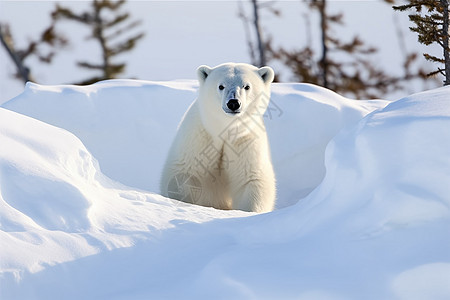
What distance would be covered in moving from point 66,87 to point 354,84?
1107cm

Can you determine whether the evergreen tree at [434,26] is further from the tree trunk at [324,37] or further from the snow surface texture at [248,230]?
the tree trunk at [324,37]

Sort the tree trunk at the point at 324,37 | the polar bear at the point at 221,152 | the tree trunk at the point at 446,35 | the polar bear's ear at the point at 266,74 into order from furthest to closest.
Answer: the tree trunk at the point at 324,37, the tree trunk at the point at 446,35, the polar bear's ear at the point at 266,74, the polar bear at the point at 221,152

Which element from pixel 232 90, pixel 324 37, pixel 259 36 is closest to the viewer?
pixel 232 90

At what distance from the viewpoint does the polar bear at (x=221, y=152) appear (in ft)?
16.2

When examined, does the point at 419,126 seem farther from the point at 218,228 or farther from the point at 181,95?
the point at 181,95

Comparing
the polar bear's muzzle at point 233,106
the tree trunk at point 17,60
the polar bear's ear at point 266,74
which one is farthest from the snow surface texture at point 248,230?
the tree trunk at point 17,60

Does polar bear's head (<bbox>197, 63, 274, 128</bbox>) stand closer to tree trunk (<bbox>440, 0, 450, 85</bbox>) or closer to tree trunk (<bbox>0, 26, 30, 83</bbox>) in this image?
tree trunk (<bbox>440, 0, 450, 85</bbox>)

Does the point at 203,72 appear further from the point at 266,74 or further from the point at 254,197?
the point at 254,197

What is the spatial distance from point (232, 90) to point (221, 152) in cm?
68

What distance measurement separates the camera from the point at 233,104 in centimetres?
451

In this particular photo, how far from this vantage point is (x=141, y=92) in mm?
7555

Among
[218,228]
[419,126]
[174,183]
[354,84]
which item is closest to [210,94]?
[174,183]

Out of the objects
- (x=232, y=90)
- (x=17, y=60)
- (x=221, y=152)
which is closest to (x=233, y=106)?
(x=232, y=90)

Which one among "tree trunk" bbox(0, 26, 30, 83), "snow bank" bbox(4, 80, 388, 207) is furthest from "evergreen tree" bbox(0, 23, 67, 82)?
"snow bank" bbox(4, 80, 388, 207)
